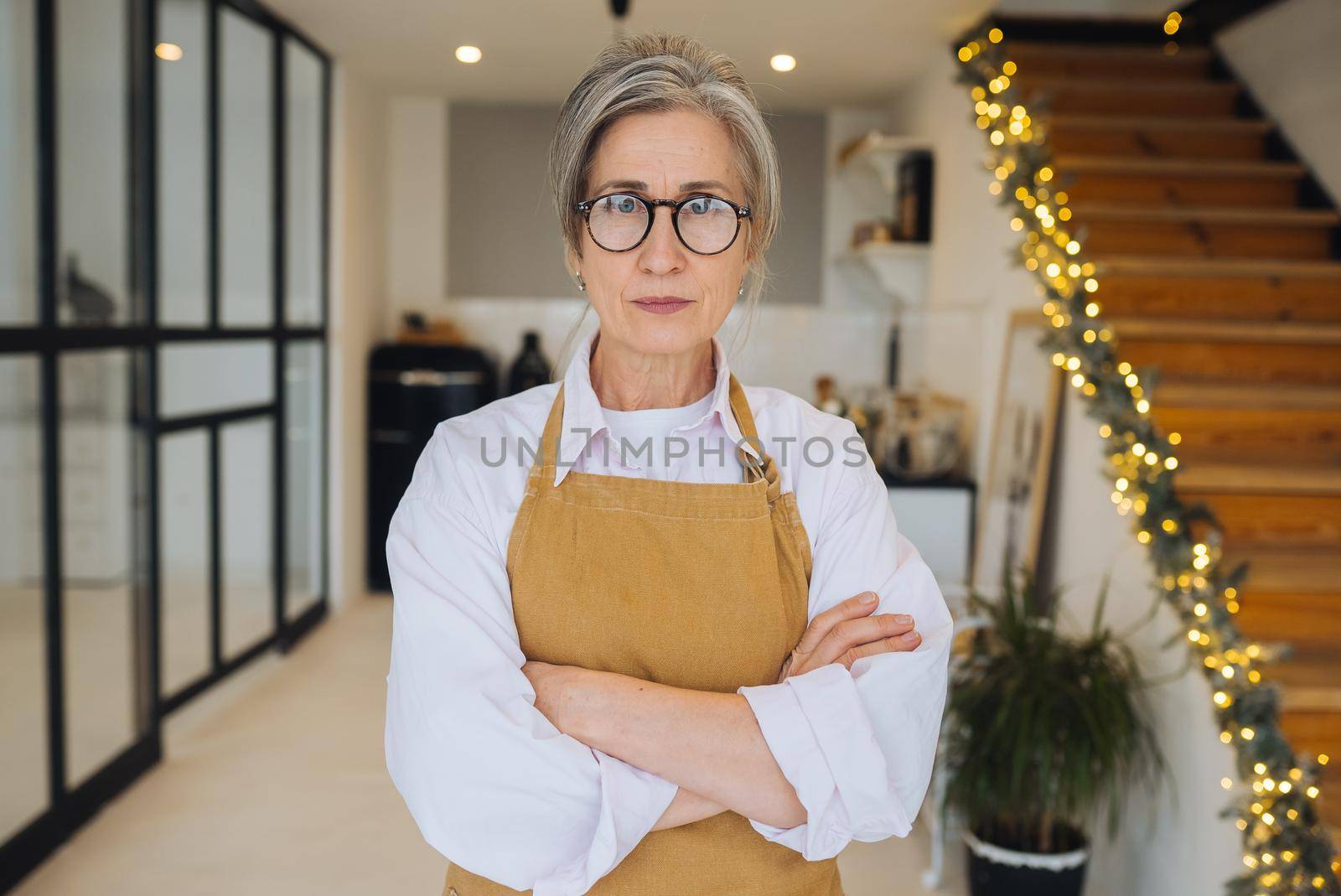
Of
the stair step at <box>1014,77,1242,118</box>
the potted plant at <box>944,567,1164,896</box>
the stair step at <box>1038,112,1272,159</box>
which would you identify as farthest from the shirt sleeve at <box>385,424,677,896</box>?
the stair step at <box>1014,77,1242,118</box>

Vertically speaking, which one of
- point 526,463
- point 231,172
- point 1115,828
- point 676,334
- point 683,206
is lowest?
point 1115,828

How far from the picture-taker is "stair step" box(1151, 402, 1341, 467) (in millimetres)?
3098

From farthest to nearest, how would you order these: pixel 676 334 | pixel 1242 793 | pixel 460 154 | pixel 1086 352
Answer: pixel 460 154, pixel 1086 352, pixel 1242 793, pixel 676 334

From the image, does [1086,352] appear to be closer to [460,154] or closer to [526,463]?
[526,463]

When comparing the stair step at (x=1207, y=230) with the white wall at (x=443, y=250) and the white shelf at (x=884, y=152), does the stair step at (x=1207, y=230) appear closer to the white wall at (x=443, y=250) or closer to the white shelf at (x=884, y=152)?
the white shelf at (x=884, y=152)

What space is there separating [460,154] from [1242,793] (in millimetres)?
5207

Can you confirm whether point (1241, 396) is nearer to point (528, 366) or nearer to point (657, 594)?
point (657, 594)

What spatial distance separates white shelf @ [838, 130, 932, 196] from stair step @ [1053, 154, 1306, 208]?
1.13 metres

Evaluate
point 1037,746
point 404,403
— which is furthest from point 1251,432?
point 404,403

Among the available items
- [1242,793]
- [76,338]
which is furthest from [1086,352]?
[76,338]

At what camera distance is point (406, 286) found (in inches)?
255

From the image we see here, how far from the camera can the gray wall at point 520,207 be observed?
6336 mm

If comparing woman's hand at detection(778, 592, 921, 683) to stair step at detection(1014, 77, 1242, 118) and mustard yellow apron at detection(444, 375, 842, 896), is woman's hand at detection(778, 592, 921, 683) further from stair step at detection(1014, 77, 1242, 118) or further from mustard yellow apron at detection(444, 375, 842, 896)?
stair step at detection(1014, 77, 1242, 118)

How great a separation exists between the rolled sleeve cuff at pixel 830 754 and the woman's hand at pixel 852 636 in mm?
57
